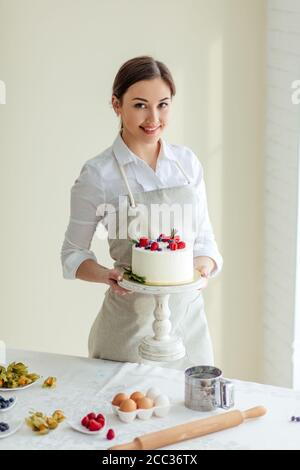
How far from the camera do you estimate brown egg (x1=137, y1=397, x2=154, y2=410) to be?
237 cm

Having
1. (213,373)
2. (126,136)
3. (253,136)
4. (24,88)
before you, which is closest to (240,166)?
(253,136)

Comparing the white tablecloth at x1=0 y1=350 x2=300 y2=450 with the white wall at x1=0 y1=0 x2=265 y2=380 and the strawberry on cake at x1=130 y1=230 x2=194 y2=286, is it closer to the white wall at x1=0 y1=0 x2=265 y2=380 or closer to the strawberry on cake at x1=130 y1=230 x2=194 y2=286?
the strawberry on cake at x1=130 y1=230 x2=194 y2=286

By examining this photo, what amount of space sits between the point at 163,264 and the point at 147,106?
58 cm

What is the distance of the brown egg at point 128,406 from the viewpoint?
2340 millimetres

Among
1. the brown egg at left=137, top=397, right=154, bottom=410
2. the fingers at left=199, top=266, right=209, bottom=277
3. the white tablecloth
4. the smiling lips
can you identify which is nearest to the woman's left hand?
the fingers at left=199, top=266, right=209, bottom=277

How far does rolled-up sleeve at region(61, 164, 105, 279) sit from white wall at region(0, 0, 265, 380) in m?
1.26

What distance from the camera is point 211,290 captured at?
4.55m

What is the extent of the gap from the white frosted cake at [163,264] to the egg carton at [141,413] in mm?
399

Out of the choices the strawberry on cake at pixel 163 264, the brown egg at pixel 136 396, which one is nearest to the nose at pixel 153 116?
the strawberry on cake at pixel 163 264

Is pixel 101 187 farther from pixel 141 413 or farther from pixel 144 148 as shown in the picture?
pixel 141 413

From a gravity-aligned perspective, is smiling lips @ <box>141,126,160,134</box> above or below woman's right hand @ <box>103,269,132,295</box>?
above

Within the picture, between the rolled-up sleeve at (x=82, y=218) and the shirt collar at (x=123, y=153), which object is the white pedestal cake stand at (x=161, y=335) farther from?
the shirt collar at (x=123, y=153)

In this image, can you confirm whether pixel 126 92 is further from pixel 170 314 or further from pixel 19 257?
pixel 19 257

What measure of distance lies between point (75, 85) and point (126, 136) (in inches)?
49.8
